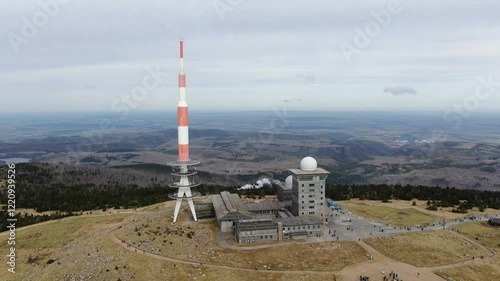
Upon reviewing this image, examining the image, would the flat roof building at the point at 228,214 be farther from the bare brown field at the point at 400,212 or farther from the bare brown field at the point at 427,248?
the bare brown field at the point at 400,212

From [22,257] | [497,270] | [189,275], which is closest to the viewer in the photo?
[189,275]

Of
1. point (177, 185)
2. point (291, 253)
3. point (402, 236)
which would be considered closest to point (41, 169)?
point (177, 185)

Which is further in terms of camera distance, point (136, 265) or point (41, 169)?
point (41, 169)

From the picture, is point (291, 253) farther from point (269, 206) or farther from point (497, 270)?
point (497, 270)

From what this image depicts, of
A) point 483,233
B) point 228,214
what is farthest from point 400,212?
point 228,214

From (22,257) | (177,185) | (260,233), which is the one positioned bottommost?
(22,257)

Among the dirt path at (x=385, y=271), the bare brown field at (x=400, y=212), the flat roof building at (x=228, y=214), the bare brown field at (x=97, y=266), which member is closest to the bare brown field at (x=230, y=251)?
the dirt path at (x=385, y=271)
